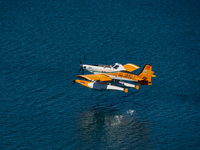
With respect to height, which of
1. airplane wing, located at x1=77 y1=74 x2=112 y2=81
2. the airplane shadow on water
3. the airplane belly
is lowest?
the airplane shadow on water

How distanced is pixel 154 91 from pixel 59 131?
27.5 metres

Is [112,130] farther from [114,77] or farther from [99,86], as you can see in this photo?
[114,77]

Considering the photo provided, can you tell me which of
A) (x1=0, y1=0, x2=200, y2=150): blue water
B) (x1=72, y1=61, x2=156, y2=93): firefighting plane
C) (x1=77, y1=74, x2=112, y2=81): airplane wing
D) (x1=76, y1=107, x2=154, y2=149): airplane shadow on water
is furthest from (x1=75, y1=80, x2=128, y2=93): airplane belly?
(x1=76, y1=107, x2=154, y2=149): airplane shadow on water

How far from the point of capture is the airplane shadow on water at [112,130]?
3014 inches

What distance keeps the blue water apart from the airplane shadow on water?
0.66 feet

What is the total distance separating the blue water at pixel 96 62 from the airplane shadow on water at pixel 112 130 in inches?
7.9

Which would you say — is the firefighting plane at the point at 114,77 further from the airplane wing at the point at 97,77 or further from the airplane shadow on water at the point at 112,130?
the airplane shadow on water at the point at 112,130

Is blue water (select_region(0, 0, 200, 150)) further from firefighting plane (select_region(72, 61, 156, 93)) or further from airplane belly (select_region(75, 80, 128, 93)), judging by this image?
firefighting plane (select_region(72, 61, 156, 93))

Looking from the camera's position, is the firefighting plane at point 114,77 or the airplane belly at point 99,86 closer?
the firefighting plane at point 114,77

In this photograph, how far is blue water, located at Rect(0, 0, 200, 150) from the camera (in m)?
79.2

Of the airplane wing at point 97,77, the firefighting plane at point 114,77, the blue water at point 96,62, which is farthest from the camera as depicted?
the firefighting plane at point 114,77

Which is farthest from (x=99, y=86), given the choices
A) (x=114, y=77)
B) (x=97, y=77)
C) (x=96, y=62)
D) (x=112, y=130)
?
(x=96, y=62)

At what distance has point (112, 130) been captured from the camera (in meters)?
80.8

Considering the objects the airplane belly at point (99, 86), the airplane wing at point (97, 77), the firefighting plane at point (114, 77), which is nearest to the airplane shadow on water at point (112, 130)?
the airplane belly at point (99, 86)
